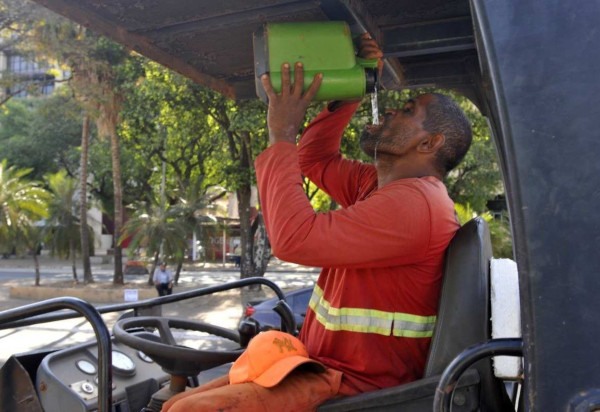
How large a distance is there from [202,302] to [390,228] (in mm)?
16542

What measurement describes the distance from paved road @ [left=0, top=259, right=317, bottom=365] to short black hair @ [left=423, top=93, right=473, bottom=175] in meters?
2.45

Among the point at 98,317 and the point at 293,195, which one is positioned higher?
the point at 293,195

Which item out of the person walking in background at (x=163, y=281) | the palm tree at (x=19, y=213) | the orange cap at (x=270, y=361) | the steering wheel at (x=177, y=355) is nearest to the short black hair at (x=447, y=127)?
the orange cap at (x=270, y=361)

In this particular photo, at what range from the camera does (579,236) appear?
3.72 feet

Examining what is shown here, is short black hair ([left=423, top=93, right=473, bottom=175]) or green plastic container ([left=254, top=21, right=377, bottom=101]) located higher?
green plastic container ([left=254, top=21, right=377, bottom=101])

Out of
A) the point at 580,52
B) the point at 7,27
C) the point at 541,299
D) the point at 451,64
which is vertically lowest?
the point at 541,299

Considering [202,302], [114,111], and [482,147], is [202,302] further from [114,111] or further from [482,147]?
[482,147]

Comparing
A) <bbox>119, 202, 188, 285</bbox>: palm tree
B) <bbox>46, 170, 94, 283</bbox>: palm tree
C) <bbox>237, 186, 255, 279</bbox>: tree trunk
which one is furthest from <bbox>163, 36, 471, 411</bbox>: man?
<bbox>46, 170, 94, 283</bbox>: palm tree

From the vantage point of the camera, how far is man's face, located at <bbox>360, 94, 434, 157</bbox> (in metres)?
2.08

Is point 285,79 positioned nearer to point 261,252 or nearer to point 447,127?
point 447,127

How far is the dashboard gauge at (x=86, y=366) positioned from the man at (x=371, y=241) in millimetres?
1040

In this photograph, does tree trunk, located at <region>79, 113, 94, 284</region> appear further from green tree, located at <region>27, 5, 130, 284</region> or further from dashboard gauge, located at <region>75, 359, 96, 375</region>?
dashboard gauge, located at <region>75, 359, 96, 375</region>

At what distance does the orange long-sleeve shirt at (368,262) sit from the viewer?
1743mm

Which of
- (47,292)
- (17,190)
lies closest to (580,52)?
(47,292)
